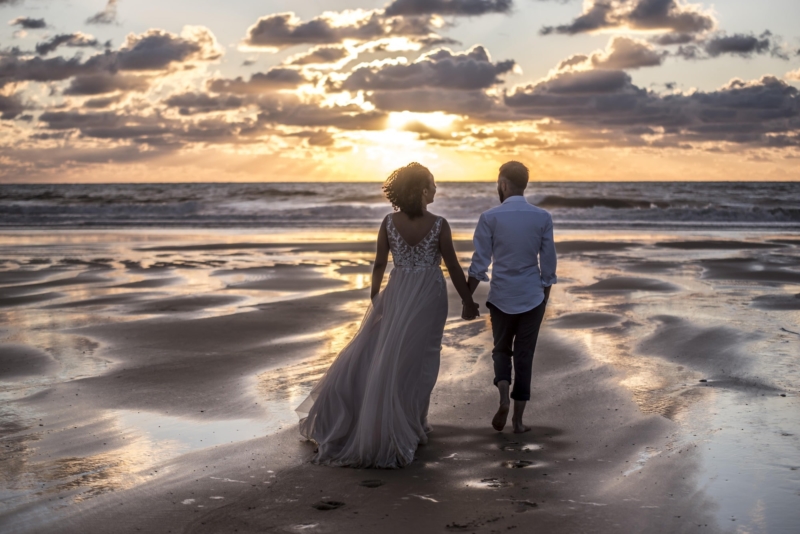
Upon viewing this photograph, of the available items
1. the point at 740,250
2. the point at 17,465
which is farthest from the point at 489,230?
the point at 740,250

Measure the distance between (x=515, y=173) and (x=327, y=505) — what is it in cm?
247

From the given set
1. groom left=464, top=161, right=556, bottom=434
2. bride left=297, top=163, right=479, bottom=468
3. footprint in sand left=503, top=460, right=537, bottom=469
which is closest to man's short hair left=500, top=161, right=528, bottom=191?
groom left=464, top=161, right=556, bottom=434

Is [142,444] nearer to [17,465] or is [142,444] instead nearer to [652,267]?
[17,465]

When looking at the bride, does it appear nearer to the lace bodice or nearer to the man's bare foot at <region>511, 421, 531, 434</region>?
the lace bodice

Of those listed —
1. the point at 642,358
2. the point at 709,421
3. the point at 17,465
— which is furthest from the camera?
the point at 642,358

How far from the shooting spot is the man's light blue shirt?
16.6 feet

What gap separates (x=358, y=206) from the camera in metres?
42.4

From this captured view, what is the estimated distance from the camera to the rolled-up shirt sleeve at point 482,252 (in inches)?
196

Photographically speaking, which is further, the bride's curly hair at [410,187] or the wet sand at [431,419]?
the bride's curly hair at [410,187]

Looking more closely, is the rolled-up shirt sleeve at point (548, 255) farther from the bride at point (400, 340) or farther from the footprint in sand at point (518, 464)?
the footprint in sand at point (518, 464)

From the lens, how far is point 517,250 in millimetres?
5070

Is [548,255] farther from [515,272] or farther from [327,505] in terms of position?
[327,505]

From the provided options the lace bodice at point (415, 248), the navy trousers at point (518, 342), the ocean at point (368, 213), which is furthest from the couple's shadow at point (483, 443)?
the ocean at point (368, 213)

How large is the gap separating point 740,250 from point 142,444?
1706 cm
